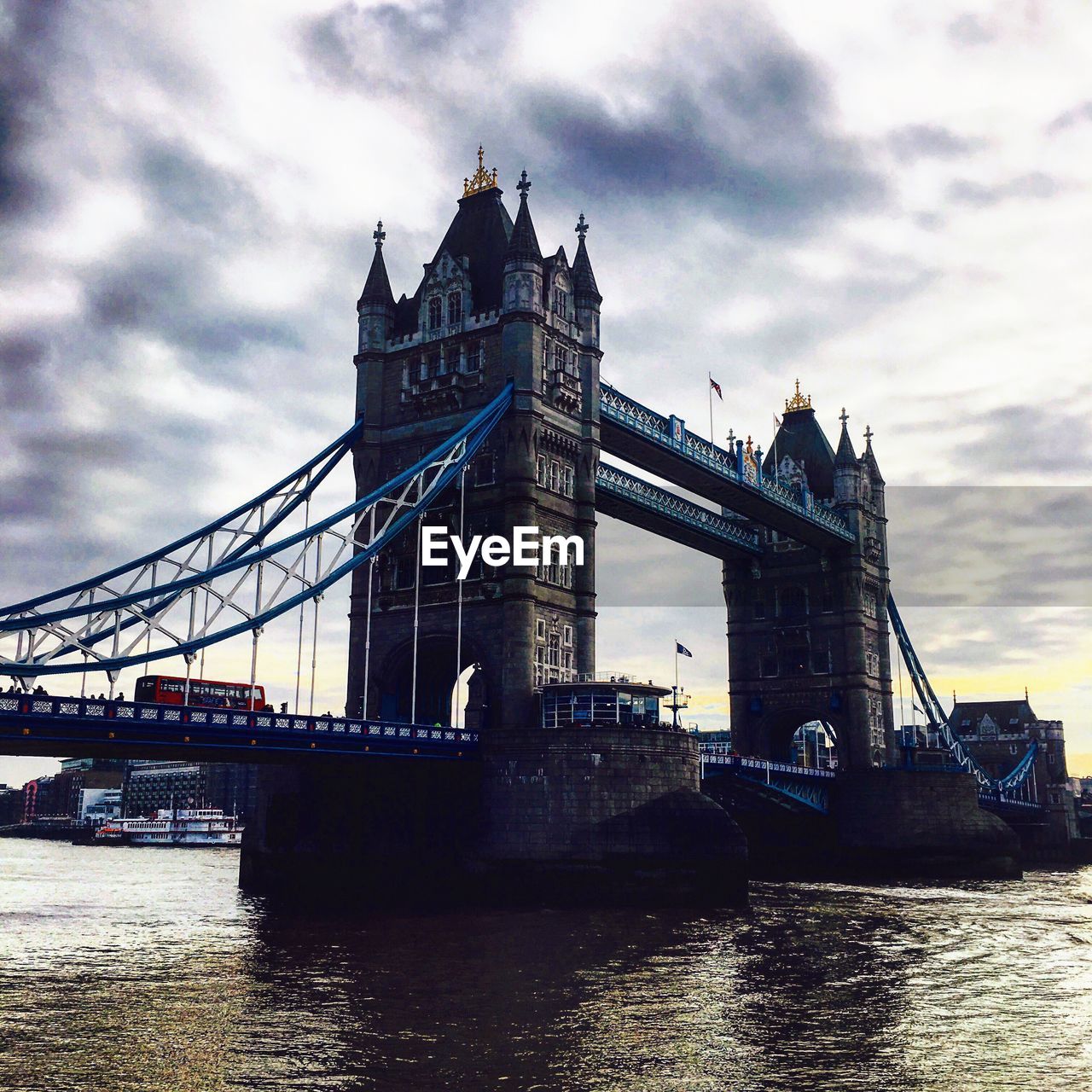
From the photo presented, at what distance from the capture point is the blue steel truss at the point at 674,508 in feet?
272

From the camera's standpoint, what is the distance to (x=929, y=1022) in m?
31.5

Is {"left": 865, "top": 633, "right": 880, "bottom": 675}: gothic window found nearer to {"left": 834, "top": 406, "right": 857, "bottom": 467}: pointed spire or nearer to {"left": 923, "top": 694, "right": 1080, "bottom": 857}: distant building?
{"left": 834, "top": 406, "right": 857, "bottom": 467}: pointed spire

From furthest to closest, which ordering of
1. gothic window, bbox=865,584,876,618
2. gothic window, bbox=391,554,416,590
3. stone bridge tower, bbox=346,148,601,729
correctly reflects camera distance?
gothic window, bbox=865,584,876,618, gothic window, bbox=391,554,416,590, stone bridge tower, bbox=346,148,601,729

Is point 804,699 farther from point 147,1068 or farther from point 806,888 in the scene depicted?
point 147,1068

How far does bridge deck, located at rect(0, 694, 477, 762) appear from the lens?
4453 cm

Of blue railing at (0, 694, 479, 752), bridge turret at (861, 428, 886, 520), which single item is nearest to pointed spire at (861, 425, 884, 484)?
bridge turret at (861, 428, 886, 520)

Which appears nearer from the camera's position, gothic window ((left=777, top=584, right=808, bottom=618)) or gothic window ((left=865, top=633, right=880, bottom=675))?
gothic window ((left=865, top=633, right=880, bottom=675))

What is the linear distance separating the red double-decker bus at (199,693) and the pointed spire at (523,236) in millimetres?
28456

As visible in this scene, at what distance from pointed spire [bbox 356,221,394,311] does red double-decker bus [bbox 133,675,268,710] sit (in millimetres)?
27019

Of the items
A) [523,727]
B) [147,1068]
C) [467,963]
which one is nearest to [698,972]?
[467,963]

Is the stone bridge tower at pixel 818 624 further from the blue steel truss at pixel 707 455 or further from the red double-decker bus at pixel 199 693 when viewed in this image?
the red double-decker bus at pixel 199 693

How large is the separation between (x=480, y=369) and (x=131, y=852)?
9816cm

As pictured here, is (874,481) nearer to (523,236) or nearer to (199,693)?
(523,236)

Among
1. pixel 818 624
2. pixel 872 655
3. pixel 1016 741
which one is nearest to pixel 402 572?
pixel 818 624
